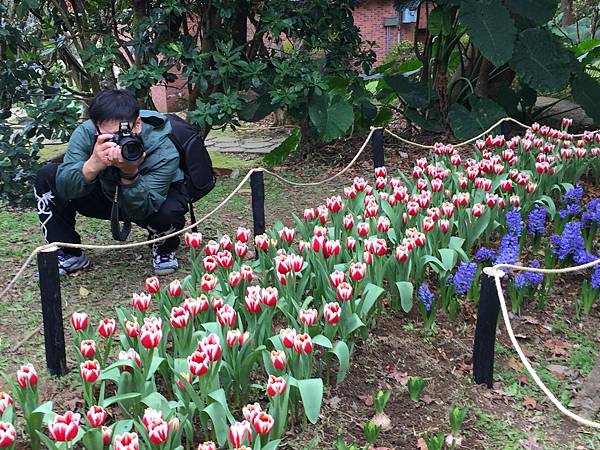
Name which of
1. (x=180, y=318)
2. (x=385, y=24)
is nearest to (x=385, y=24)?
(x=385, y=24)

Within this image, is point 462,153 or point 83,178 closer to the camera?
point 83,178

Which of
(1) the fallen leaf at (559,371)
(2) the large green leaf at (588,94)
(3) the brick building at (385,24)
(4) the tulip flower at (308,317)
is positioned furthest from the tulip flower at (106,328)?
(3) the brick building at (385,24)

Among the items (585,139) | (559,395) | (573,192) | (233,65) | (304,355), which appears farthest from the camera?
(233,65)

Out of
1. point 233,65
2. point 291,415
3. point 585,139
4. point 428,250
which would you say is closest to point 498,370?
point 428,250

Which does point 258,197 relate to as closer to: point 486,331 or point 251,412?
point 486,331

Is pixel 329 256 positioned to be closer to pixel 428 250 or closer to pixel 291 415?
pixel 428 250

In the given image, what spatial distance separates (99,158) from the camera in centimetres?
291

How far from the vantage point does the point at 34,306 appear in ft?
10.3

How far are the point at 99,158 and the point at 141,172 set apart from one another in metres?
0.35

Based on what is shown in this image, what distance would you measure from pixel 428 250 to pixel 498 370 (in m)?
0.65

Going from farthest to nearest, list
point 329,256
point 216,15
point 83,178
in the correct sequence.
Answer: point 216,15 < point 83,178 < point 329,256

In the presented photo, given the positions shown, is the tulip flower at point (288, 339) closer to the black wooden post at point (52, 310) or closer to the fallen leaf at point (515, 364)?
the black wooden post at point (52, 310)

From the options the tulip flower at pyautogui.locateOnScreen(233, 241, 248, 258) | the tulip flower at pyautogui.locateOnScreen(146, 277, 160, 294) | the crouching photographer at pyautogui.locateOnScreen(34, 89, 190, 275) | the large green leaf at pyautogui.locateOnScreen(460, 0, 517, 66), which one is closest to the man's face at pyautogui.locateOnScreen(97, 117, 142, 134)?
the crouching photographer at pyautogui.locateOnScreen(34, 89, 190, 275)

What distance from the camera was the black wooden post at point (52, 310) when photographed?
88.8 inches
